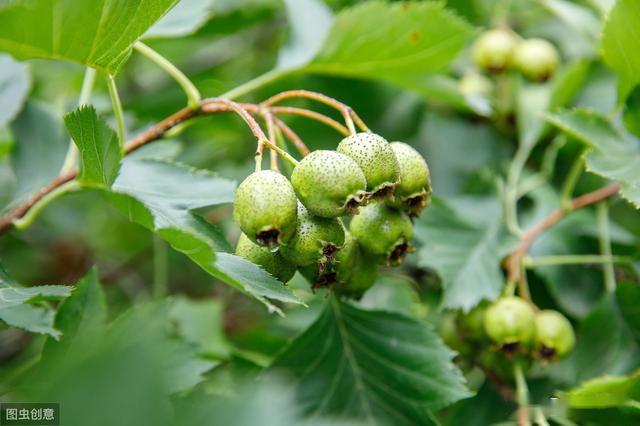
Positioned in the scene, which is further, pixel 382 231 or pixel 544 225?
pixel 544 225

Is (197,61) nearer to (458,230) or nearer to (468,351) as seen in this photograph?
(458,230)

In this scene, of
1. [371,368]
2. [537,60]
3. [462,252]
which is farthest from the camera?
[537,60]

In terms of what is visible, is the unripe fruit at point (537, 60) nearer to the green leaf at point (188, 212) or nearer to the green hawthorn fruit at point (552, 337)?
the green hawthorn fruit at point (552, 337)

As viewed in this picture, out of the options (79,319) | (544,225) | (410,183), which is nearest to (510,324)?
(544,225)

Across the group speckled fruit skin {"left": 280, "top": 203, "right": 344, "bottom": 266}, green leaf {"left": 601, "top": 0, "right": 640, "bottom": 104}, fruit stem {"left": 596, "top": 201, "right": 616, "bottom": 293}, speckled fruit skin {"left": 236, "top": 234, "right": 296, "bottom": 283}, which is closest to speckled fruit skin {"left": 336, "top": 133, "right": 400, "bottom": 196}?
speckled fruit skin {"left": 280, "top": 203, "right": 344, "bottom": 266}

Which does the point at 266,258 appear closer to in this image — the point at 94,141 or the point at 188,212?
the point at 188,212

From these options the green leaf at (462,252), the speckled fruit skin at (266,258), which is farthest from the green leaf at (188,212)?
the green leaf at (462,252)

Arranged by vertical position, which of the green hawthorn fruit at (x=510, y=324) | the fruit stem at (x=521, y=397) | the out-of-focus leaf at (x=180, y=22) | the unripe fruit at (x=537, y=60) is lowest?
the fruit stem at (x=521, y=397)
